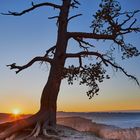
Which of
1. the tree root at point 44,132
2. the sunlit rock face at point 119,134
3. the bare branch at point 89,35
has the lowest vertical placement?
the tree root at point 44,132

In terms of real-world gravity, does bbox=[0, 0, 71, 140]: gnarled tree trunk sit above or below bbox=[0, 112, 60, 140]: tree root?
above

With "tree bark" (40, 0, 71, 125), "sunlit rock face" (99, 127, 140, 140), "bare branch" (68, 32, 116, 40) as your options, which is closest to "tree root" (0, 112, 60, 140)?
"tree bark" (40, 0, 71, 125)

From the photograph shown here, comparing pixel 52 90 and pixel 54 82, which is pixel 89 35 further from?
pixel 52 90

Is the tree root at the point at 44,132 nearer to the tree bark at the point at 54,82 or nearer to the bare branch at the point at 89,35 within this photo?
the tree bark at the point at 54,82

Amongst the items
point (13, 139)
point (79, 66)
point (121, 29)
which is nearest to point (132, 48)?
point (121, 29)

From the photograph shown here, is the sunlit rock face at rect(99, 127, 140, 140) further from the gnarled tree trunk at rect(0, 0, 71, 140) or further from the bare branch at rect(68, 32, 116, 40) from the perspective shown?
the bare branch at rect(68, 32, 116, 40)

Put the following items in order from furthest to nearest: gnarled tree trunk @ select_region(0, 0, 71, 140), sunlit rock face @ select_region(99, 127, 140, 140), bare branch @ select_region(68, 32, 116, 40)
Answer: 1. sunlit rock face @ select_region(99, 127, 140, 140)
2. bare branch @ select_region(68, 32, 116, 40)
3. gnarled tree trunk @ select_region(0, 0, 71, 140)

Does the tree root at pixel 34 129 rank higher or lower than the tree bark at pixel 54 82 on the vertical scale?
lower

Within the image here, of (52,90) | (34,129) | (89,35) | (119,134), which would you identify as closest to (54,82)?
(52,90)

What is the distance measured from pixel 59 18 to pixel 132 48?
341cm

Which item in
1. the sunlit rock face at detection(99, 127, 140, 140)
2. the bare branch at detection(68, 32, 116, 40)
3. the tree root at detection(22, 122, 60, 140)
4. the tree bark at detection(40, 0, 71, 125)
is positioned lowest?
the tree root at detection(22, 122, 60, 140)

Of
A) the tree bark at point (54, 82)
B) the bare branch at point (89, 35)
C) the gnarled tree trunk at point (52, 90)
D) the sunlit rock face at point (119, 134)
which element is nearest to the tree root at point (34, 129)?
the gnarled tree trunk at point (52, 90)

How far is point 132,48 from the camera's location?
21.7 meters

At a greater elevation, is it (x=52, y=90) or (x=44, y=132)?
(x=52, y=90)
